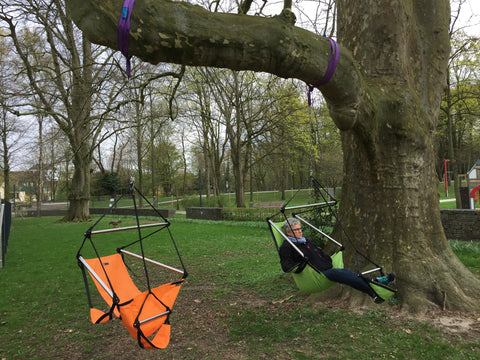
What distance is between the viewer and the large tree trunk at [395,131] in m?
2.98

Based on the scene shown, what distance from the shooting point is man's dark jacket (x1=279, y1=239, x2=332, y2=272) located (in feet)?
10.2

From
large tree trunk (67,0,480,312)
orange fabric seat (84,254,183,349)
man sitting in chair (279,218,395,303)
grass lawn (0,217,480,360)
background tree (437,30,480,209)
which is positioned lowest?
grass lawn (0,217,480,360)

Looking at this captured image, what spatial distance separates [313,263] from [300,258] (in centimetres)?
47

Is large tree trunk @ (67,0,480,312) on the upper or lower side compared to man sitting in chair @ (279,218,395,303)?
upper

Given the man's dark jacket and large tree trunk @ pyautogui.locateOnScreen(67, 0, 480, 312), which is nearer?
large tree trunk @ pyautogui.locateOnScreen(67, 0, 480, 312)

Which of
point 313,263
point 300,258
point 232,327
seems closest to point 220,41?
point 300,258

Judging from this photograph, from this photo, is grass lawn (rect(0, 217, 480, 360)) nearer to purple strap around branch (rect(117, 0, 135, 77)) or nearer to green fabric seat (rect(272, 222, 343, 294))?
green fabric seat (rect(272, 222, 343, 294))

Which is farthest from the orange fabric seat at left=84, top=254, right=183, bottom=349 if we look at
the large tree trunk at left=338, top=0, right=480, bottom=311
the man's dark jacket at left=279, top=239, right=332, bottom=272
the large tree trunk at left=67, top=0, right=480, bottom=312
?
the large tree trunk at left=338, top=0, right=480, bottom=311

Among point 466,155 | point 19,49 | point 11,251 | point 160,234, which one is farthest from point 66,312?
point 466,155

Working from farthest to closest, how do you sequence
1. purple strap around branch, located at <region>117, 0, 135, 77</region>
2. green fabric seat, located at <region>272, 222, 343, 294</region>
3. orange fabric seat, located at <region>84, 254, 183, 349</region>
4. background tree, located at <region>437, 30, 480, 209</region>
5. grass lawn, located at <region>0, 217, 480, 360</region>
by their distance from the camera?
background tree, located at <region>437, 30, 480, 209</region> → green fabric seat, located at <region>272, 222, 343, 294</region> → grass lawn, located at <region>0, 217, 480, 360</region> → orange fabric seat, located at <region>84, 254, 183, 349</region> → purple strap around branch, located at <region>117, 0, 135, 77</region>

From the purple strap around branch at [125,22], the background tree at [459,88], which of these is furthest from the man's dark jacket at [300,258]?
the background tree at [459,88]

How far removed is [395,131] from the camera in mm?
3475

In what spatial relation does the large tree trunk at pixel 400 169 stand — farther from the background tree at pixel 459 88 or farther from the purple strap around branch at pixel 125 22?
the background tree at pixel 459 88

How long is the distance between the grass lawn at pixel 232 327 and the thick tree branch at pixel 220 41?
2.03 metres
